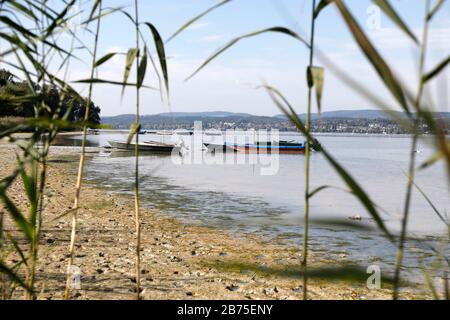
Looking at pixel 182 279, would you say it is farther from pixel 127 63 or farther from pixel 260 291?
pixel 127 63

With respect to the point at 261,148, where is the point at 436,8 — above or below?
above

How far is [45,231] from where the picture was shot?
7.82 m

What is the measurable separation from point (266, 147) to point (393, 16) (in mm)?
45299

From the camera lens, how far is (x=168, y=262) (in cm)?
672

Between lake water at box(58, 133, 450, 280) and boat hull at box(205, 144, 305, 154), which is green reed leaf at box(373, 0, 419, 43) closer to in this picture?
lake water at box(58, 133, 450, 280)

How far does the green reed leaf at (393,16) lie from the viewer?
94 centimetres

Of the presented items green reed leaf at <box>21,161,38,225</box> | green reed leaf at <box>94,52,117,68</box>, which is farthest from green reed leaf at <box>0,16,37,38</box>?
green reed leaf at <box>21,161,38,225</box>

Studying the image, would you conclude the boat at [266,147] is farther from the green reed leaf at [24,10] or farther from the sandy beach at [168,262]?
the green reed leaf at [24,10]

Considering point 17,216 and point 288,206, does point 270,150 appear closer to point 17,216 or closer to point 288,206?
point 288,206

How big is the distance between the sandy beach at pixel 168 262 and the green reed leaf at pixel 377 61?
224 centimetres

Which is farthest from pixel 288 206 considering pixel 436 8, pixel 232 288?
pixel 436 8

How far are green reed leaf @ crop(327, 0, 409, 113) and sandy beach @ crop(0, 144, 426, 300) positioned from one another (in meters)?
2.24

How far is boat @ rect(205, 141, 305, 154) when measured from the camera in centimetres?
4444
